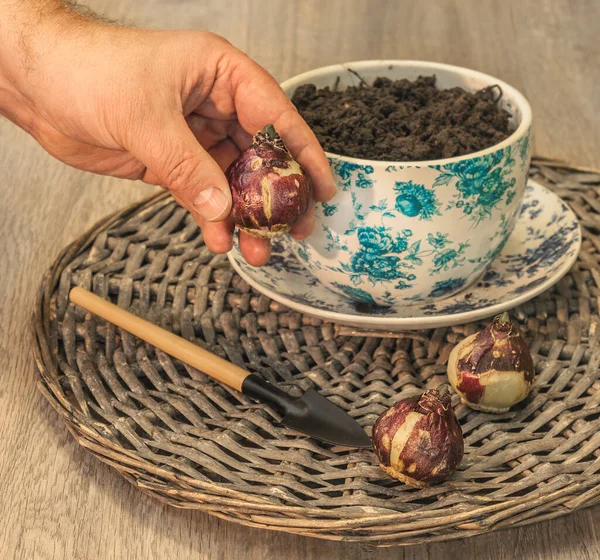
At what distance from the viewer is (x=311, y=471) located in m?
0.88

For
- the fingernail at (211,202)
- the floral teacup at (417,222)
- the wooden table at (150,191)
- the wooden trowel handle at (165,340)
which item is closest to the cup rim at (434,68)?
the floral teacup at (417,222)

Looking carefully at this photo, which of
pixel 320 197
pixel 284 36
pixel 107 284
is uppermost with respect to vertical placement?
pixel 320 197

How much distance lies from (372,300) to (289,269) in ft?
0.41

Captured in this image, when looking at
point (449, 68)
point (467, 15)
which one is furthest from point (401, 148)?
point (467, 15)

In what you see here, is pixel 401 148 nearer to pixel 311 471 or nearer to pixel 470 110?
pixel 470 110

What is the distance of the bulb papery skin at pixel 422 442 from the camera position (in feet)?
2.63

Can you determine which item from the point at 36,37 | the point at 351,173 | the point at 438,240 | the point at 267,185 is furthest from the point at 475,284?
the point at 36,37

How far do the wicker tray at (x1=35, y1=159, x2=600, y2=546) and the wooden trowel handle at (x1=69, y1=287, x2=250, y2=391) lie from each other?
0.08 feet

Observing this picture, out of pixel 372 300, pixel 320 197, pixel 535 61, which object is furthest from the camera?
pixel 535 61

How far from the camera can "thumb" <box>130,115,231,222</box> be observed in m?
0.89

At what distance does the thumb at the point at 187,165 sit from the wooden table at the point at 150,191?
295mm

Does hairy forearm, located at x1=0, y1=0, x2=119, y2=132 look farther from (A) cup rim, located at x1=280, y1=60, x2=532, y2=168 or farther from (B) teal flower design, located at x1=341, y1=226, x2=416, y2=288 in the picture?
(B) teal flower design, located at x1=341, y1=226, x2=416, y2=288

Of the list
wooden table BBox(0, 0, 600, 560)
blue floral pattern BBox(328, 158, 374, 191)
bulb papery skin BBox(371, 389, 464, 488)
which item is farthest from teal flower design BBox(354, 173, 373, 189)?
wooden table BBox(0, 0, 600, 560)

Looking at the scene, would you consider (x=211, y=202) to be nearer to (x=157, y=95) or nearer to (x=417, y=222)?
(x=157, y=95)
